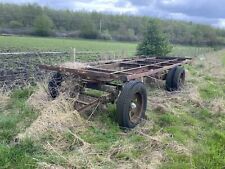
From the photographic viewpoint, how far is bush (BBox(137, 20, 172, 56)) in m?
15.6

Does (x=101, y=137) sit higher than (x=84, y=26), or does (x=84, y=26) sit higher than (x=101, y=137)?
(x=84, y=26)

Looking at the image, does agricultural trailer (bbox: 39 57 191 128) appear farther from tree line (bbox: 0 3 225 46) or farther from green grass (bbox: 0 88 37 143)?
tree line (bbox: 0 3 225 46)

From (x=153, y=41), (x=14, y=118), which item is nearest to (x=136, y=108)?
(x=14, y=118)

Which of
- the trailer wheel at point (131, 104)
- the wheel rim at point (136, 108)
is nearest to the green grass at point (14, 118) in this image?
the trailer wheel at point (131, 104)

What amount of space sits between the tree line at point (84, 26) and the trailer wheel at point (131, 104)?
4110 cm

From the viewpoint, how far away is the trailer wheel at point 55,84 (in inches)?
265

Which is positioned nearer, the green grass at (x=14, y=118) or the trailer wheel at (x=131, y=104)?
the green grass at (x=14, y=118)

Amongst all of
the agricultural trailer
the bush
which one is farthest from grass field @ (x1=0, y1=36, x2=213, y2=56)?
the agricultural trailer

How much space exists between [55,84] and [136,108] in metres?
1.87

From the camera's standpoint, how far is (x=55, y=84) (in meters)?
6.77

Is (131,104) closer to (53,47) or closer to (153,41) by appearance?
(153,41)

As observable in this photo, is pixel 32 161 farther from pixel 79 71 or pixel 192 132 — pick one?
pixel 192 132

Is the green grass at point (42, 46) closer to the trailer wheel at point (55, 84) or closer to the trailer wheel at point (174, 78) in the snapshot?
the trailer wheel at point (174, 78)

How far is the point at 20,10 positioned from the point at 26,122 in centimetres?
5612
